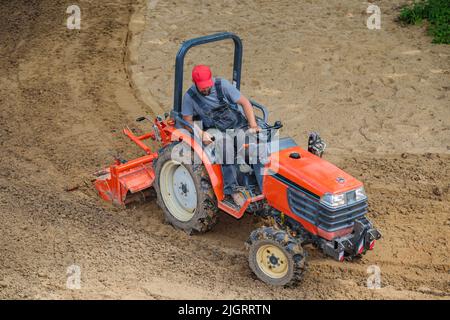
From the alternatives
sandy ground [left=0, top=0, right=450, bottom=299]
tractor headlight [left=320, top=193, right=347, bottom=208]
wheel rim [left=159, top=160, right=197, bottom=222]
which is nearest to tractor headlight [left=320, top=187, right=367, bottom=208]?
tractor headlight [left=320, top=193, right=347, bottom=208]

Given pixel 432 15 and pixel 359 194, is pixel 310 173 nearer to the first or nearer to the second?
pixel 359 194

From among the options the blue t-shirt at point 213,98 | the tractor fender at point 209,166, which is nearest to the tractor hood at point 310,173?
the tractor fender at point 209,166

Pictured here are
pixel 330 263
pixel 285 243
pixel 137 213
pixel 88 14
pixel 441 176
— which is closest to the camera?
pixel 285 243

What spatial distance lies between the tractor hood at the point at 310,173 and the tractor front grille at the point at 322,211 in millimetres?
99

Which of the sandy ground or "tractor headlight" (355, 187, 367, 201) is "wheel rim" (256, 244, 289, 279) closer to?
the sandy ground

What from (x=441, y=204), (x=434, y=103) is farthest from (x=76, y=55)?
(x=441, y=204)

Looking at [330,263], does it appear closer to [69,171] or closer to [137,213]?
[137,213]

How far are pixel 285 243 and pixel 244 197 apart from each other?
872 millimetres

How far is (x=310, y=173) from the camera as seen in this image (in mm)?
6816

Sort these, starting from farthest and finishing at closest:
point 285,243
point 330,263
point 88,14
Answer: point 88,14 → point 330,263 → point 285,243

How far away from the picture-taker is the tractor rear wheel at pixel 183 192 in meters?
7.32

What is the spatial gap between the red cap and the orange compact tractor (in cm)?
21

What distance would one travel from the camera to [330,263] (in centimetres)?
714

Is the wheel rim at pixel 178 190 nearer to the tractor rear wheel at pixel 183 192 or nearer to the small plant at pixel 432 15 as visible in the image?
the tractor rear wheel at pixel 183 192
